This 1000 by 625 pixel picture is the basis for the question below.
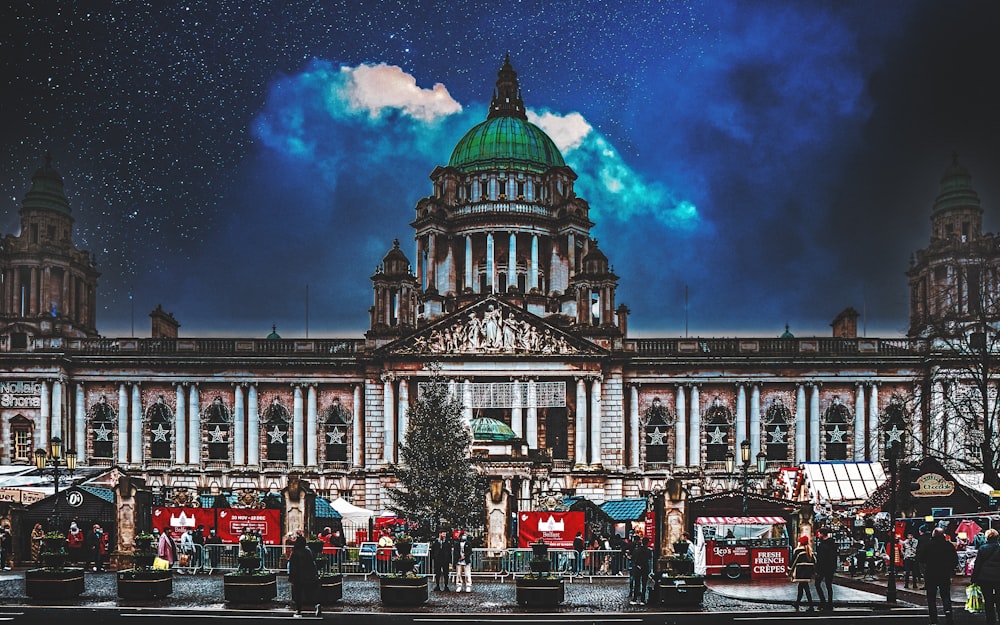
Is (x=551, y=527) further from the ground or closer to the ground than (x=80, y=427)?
closer to the ground

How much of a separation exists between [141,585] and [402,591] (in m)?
7.50

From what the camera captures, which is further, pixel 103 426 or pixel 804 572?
pixel 103 426

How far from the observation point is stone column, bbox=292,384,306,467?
8088 cm

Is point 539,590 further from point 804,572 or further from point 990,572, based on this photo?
point 990,572

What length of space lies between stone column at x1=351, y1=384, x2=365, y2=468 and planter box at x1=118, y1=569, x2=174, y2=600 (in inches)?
1820

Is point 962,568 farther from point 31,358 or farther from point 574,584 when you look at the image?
point 31,358

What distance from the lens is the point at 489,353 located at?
77.9 meters

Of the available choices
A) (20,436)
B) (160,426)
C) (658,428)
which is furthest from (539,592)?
(20,436)

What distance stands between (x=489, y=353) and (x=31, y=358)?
1217 inches

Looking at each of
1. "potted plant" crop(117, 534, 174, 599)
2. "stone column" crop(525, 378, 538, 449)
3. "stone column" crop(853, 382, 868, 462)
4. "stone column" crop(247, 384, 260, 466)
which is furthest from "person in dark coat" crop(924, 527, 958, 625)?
"stone column" crop(247, 384, 260, 466)

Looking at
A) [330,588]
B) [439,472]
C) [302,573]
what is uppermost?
[439,472]

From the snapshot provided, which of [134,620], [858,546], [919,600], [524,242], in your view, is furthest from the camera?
[524,242]

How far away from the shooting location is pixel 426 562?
42.5 metres

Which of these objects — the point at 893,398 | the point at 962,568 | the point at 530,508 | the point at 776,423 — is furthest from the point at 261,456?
the point at 962,568
